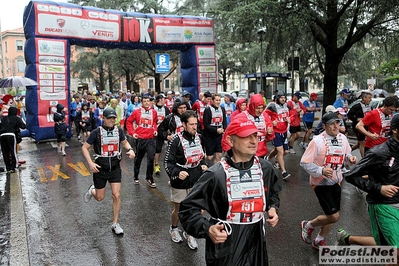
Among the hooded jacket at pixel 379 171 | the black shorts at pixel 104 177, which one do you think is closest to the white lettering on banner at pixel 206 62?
the black shorts at pixel 104 177

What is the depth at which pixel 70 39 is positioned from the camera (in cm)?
1527

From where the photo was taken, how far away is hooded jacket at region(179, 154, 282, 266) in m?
2.55

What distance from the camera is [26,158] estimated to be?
1210 cm

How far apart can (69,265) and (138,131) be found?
13.8ft

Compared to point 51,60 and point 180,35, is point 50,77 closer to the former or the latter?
point 51,60

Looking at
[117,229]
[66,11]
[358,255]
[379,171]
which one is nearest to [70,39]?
[66,11]

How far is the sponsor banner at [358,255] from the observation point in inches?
128

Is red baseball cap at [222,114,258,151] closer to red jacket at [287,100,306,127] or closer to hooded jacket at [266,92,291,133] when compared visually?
hooded jacket at [266,92,291,133]

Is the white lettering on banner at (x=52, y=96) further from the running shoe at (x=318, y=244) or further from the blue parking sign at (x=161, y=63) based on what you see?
the running shoe at (x=318, y=244)

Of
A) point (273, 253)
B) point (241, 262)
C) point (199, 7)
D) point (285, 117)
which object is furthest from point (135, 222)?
point (199, 7)

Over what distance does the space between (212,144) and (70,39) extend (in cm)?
975

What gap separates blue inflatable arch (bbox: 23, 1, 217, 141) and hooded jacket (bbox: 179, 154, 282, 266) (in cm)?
1370

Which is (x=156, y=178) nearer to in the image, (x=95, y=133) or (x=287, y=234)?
(x=95, y=133)

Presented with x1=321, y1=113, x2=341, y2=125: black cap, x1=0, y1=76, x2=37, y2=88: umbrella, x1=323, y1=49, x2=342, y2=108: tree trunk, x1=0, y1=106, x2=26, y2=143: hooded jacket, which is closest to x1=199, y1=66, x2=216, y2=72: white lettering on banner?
x1=323, y1=49, x2=342, y2=108: tree trunk
